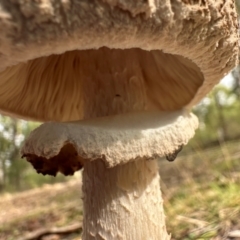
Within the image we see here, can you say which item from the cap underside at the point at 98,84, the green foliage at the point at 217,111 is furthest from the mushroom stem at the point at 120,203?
the green foliage at the point at 217,111

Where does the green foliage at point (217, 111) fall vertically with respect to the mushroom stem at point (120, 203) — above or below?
above

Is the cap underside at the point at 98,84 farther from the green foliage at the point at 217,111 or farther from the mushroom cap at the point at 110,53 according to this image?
the green foliage at the point at 217,111

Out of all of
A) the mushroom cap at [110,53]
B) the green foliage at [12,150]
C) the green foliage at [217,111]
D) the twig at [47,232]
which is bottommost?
the twig at [47,232]

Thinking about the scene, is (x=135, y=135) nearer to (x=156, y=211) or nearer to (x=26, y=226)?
(x=156, y=211)

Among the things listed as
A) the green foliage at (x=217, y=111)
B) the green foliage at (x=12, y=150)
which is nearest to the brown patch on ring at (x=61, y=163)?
the green foliage at (x=12, y=150)

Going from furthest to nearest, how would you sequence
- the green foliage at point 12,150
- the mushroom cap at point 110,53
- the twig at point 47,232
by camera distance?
the green foliage at point 12,150 < the twig at point 47,232 < the mushroom cap at point 110,53

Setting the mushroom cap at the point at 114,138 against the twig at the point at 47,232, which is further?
the twig at the point at 47,232

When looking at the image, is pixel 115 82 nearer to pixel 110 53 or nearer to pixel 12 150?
pixel 110 53

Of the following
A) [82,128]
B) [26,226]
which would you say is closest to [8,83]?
[82,128]

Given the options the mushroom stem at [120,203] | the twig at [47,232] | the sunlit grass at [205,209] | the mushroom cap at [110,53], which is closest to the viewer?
the mushroom cap at [110,53]
